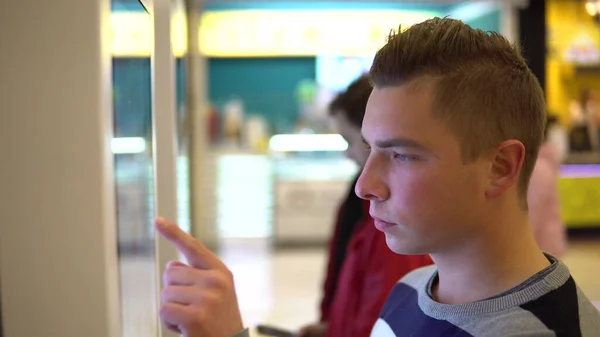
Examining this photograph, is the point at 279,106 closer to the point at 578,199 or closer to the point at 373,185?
the point at 578,199

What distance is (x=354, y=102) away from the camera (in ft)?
4.93

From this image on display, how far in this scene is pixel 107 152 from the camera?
0.58m

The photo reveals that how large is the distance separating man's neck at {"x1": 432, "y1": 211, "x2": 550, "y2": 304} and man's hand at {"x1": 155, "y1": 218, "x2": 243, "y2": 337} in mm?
301

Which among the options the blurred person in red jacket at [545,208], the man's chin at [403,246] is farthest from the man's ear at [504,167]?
the blurred person in red jacket at [545,208]

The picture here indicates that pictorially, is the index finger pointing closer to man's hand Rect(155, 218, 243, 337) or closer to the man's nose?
man's hand Rect(155, 218, 243, 337)

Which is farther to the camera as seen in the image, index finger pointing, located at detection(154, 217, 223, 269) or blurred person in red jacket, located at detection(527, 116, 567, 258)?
blurred person in red jacket, located at detection(527, 116, 567, 258)

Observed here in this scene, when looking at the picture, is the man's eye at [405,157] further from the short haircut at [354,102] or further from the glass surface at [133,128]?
the short haircut at [354,102]

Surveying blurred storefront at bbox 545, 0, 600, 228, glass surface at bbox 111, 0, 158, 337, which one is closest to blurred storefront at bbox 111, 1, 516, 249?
blurred storefront at bbox 545, 0, 600, 228

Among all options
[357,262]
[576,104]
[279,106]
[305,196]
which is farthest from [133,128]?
[576,104]

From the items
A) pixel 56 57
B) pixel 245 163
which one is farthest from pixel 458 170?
pixel 245 163

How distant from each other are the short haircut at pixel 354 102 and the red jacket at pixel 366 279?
24 centimetres

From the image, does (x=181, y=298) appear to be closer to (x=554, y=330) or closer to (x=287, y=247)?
(x=554, y=330)

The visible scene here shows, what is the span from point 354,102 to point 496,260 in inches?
32.5

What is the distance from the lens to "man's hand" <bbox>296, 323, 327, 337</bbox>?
63.3 inches
